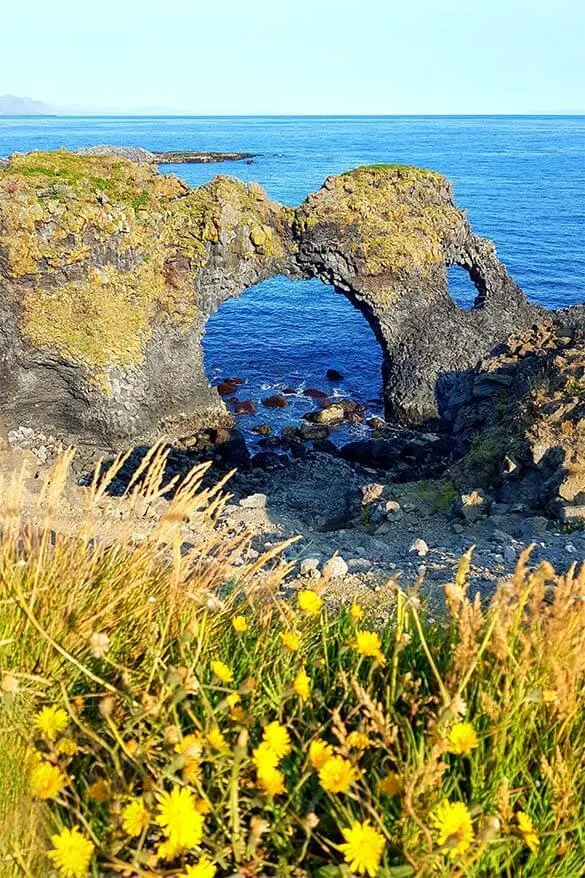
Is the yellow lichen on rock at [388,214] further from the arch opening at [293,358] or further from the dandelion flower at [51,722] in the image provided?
the dandelion flower at [51,722]

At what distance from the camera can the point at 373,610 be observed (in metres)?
6.01

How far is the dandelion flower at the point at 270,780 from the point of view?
2.82 metres

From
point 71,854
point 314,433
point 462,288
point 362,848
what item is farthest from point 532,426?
point 462,288

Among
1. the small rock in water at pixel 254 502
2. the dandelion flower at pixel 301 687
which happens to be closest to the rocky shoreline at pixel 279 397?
the small rock in water at pixel 254 502

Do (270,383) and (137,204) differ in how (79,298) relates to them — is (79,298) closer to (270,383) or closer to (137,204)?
(137,204)

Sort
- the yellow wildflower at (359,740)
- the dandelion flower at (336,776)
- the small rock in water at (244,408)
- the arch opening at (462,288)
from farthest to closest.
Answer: the arch opening at (462,288) → the small rock in water at (244,408) → the yellow wildflower at (359,740) → the dandelion flower at (336,776)

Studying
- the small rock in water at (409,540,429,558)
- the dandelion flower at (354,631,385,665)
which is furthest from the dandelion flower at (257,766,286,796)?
the small rock in water at (409,540,429,558)

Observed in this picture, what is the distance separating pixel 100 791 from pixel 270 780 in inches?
30.9

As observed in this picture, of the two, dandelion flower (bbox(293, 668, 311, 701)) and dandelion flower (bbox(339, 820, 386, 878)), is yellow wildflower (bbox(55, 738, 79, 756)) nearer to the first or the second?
dandelion flower (bbox(293, 668, 311, 701))

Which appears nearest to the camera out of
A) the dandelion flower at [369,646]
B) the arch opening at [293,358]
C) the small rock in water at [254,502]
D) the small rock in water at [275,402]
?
the dandelion flower at [369,646]

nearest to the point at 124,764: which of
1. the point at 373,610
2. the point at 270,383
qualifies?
the point at 373,610

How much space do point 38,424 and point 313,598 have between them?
2382 cm

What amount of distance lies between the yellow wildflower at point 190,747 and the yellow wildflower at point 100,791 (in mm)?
356

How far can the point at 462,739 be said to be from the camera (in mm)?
2955
